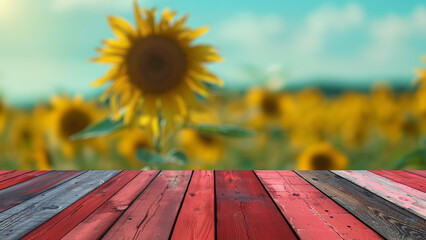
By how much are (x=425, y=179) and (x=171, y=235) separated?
3.19 ft

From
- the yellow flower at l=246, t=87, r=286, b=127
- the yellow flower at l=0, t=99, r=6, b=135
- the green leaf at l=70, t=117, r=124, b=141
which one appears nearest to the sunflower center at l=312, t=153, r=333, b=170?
the yellow flower at l=246, t=87, r=286, b=127

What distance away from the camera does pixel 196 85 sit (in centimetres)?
102

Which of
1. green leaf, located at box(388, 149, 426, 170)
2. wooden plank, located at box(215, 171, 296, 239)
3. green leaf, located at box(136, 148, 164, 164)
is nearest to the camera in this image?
wooden plank, located at box(215, 171, 296, 239)

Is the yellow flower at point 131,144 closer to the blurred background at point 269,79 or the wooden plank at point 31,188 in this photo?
the blurred background at point 269,79

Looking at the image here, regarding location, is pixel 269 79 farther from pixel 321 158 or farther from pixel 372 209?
pixel 372 209

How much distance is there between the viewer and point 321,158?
130cm

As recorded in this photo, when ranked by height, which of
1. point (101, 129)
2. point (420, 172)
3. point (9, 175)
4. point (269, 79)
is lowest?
point (420, 172)

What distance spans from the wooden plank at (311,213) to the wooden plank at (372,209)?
25mm

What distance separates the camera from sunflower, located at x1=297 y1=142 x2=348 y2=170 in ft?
4.18

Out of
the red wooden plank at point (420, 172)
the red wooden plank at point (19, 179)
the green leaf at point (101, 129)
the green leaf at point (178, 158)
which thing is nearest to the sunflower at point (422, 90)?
the red wooden plank at point (420, 172)

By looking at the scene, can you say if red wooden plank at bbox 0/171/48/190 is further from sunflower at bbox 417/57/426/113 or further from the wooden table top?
sunflower at bbox 417/57/426/113

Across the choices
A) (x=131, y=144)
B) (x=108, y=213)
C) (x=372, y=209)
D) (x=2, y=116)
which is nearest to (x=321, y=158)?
(x=372, y=209)

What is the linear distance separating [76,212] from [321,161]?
82cm

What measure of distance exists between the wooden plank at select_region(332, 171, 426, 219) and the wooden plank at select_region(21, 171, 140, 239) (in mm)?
744
